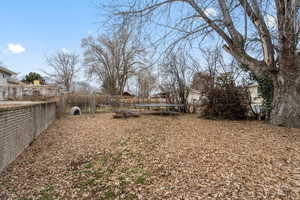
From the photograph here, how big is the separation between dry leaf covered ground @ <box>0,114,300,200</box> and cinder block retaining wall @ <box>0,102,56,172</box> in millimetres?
208

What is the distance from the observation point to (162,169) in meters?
2.60

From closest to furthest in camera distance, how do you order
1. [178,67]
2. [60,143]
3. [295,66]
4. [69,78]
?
[60,143]
[295,66]
[178,67]
[69,78]

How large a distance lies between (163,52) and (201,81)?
3325 mm

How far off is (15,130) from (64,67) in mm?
30495

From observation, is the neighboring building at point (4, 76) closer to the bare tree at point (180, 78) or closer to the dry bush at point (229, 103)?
the bare tree at point (180, 78)

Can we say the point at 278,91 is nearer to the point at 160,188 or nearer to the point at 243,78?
the point at 243,78

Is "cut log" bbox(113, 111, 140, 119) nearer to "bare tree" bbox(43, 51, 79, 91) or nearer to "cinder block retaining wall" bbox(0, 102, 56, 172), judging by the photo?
"cinder block retaining wall" bbox(0, 102, 56, 172)

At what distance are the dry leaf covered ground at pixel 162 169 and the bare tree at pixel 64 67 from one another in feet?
95.5

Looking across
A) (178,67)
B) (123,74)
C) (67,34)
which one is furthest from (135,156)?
(123,74)

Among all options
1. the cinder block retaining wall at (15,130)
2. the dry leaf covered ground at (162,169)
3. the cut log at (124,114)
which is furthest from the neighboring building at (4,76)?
the dry leaf covered ground at (162,169)

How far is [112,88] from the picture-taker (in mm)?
25016

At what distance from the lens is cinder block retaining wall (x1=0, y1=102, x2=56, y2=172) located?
2.70 metres

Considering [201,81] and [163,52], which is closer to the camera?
[163,52]

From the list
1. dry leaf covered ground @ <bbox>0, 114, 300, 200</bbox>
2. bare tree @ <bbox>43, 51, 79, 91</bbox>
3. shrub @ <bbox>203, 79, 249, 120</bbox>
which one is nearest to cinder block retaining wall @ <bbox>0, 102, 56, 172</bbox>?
dry leaf covered ground @ <bbox>0, 114, 300, 200</bbox>
